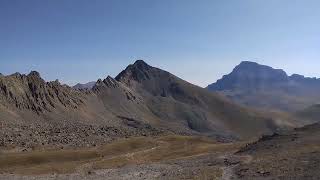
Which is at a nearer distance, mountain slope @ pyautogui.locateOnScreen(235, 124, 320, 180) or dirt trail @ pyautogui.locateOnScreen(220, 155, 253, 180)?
mountain slope @ pyautogui.locateOnScreen(235, 124, 320, 180)

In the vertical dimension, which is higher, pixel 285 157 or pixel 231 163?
pixel 285 157

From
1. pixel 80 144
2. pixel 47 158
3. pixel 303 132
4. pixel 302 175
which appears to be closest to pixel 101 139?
pixel 80 144

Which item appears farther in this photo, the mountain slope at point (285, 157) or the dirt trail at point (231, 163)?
the dirt trail at point (231, 163)

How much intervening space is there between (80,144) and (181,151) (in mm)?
33869

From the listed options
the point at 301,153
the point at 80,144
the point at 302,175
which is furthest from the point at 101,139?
the point at 302,175

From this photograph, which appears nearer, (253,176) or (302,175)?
(302,175)

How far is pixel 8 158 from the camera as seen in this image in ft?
340

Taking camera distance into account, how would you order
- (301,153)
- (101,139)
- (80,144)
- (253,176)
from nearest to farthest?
(253,176) → (301,153) → (80,144) → (101,139)

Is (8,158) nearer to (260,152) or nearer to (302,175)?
(260,152)

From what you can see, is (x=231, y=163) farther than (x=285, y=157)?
Yes

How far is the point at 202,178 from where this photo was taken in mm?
60938

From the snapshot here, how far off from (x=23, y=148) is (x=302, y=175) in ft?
283

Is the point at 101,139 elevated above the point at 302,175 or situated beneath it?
elevated above

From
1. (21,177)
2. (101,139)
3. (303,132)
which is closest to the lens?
(21,177)
